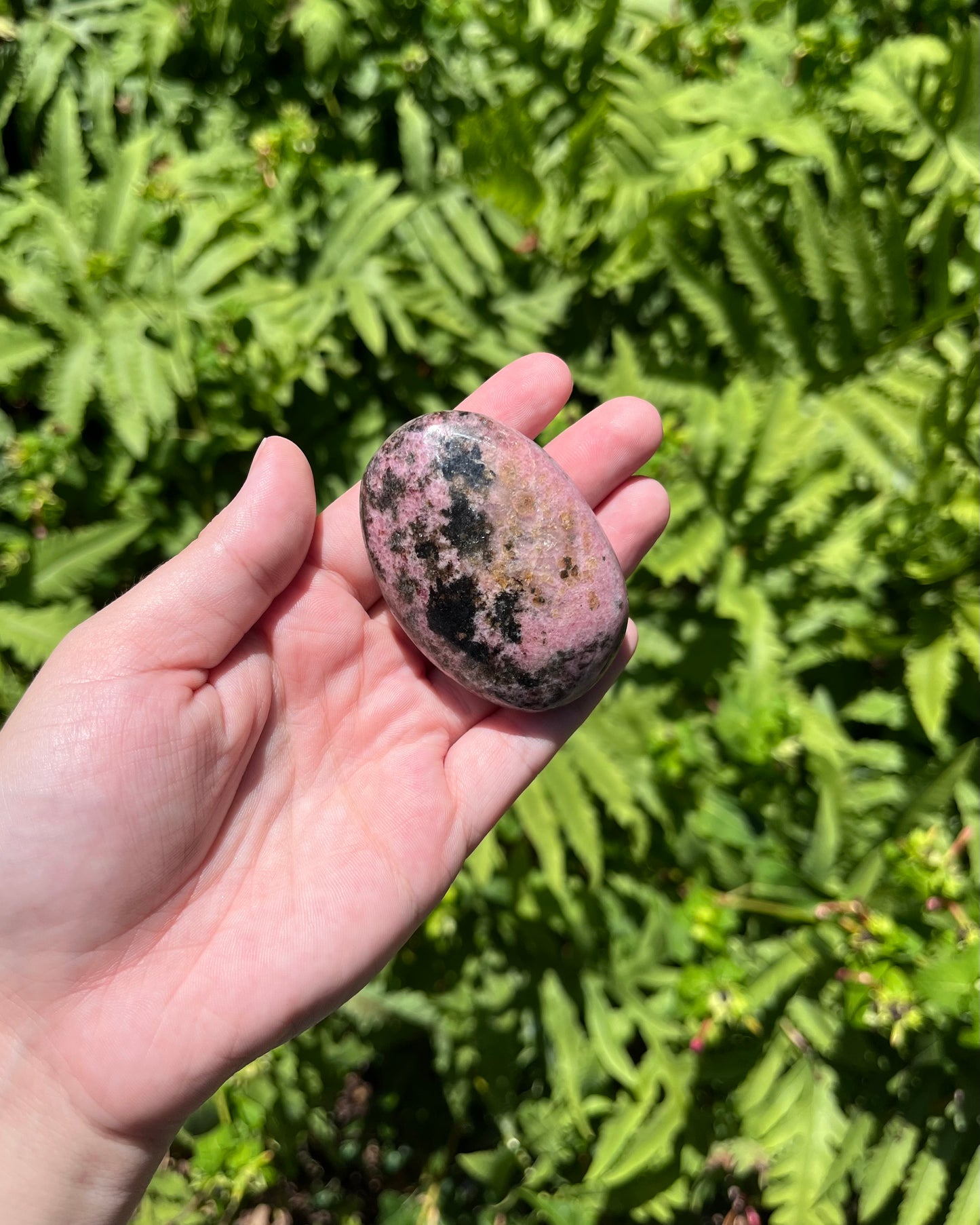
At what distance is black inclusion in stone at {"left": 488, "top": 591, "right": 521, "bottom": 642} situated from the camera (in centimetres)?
201

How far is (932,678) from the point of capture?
2688mm

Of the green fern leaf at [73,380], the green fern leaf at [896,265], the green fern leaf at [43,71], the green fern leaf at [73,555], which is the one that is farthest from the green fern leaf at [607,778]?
the green fern leaf at [43,71]

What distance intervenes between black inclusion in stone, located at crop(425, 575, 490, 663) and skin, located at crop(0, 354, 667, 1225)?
0.37 metres

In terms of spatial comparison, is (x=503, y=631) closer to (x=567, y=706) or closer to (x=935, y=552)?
(x=567, y=706)

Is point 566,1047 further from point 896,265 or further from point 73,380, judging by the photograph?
point 896,265

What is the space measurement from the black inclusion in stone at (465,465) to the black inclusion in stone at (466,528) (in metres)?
0.04

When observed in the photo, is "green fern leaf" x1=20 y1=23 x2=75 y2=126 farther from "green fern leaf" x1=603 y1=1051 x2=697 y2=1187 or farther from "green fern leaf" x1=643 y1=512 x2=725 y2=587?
"green fern leaf" x1=603 y1=1051 x2=697 y2=1187

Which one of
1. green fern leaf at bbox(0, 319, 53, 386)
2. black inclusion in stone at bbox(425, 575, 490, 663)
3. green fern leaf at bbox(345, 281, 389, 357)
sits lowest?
black inclusion in stone at bbox(425, 575, 490, 663)

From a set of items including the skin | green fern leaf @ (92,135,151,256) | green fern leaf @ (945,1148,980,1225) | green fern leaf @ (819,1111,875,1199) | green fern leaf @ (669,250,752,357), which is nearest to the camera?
the skin

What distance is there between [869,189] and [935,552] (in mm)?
1526

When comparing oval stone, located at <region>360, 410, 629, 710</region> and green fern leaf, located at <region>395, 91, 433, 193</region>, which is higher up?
green fern leaf, located at <region>395, 91, 433, 193</region>

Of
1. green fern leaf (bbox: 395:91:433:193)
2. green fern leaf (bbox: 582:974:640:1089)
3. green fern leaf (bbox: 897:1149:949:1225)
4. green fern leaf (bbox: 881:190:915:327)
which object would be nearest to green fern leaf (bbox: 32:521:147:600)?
green fern leaf (bbox: 395:91:433:193)

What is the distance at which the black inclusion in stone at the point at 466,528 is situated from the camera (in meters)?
1.97

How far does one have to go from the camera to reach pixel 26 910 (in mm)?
1777
